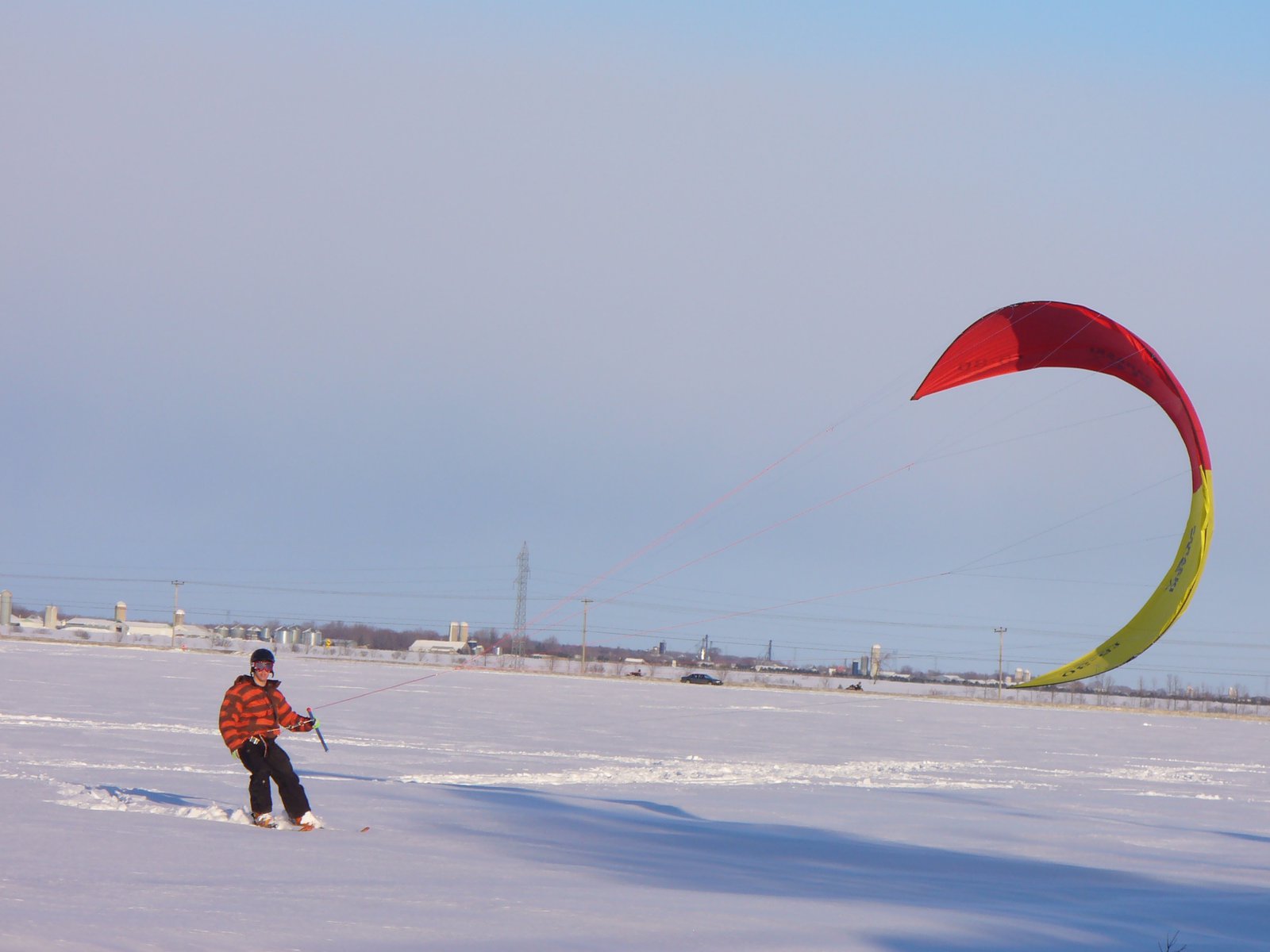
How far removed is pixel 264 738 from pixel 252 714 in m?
0.19

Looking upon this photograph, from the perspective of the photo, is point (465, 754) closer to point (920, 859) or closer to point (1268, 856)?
point (920, 859)

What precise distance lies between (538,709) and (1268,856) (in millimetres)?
16337

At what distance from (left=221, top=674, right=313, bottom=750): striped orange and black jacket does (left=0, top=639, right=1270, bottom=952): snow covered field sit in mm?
602

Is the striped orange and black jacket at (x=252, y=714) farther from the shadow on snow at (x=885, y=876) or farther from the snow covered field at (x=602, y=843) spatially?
the shadow on snow at (x=885, y=876)

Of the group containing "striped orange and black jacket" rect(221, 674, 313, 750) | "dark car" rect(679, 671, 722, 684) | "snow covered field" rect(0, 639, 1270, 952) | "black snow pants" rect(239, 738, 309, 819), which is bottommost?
"dark car" rect(679, 671, 722, 684)

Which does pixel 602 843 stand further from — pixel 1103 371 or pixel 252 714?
pixel 1103 371

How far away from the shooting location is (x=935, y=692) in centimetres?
6738

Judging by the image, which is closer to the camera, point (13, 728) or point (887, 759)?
point (13, 728)

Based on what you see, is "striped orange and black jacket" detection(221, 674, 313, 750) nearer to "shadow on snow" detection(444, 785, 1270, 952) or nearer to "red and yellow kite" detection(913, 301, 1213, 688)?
"shadow on snow" detection(444, 785, 1270, 952)

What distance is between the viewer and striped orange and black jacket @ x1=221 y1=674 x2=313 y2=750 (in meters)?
8.99

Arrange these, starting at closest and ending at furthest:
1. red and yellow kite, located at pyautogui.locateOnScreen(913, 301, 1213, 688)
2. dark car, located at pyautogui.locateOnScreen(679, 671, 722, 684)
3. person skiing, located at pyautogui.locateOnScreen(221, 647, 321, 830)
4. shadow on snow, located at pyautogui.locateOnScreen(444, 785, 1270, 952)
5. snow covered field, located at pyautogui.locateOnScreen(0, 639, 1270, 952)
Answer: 1. snow covered field, located at pyautogui.locateOnScreen(0, 639, 1270, 952)
2. shadow on snow, located at pyautogui.locateOnScreen(444, 785, 1270, 952)
3. person skiing, located at pyautogui.locateOnScreen(221, 647, 321, 830)
4. red and yellow kite, located at pyautogui.locateOnScreen(913, 301, 1213, 688)
5. dark car, located at pyautogui.locateOnScreen(679, 671, 722, 684)

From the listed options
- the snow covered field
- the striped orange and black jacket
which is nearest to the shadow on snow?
the snow covered field

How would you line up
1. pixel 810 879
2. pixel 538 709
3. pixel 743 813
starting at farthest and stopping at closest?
1. pixel 538 709
2. pixel 743 813
3. pixel 810 879

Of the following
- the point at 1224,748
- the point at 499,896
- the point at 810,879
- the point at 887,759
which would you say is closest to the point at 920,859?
the point at 810,879
